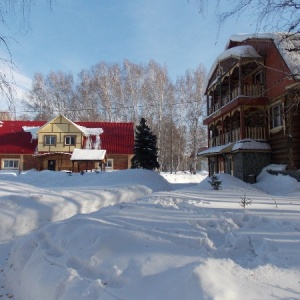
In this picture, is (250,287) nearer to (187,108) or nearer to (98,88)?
(187,108)

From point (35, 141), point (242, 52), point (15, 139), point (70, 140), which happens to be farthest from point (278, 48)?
point (15, 139)

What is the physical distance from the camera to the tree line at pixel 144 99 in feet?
128

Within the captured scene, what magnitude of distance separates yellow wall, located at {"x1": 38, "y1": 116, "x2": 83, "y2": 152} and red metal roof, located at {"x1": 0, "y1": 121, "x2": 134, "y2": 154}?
1.37 metres

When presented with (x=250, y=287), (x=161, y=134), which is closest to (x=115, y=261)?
(x=250, y=287)

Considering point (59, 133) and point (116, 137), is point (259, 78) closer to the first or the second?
point (116, 137)

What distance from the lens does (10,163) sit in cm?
3188

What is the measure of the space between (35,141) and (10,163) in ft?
10.7

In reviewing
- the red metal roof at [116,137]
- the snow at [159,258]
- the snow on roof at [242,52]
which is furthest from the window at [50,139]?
the snow at [159,258]

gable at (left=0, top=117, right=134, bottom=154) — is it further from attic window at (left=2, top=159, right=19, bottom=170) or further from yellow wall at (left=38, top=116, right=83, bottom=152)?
attic window at (left=2, top=159, right=19, bottom=170)

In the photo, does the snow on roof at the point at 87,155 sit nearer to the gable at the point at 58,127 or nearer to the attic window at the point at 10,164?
the gable at the point at 58,127

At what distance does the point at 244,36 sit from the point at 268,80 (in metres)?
3.36

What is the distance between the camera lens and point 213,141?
2295 centimetres

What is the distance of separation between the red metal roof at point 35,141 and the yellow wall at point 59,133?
1.37 meters

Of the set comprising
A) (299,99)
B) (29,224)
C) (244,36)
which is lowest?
(29,224)
